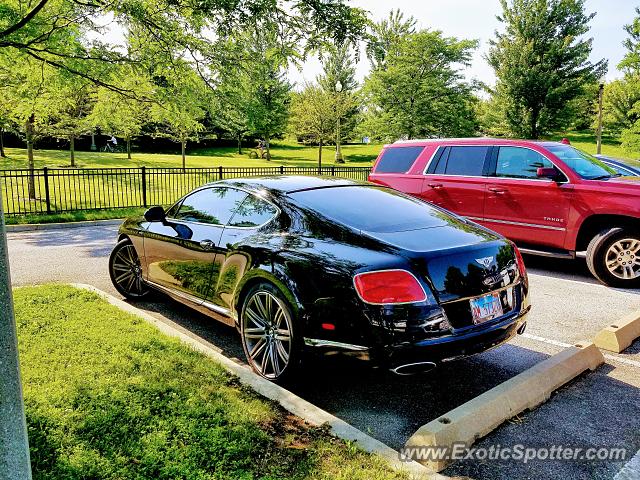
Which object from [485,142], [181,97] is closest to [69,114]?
[181,97]

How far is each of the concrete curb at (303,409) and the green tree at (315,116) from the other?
34339 mm

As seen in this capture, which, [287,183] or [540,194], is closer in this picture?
[287,183]

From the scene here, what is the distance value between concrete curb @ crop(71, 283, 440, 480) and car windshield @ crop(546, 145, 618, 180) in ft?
18.5

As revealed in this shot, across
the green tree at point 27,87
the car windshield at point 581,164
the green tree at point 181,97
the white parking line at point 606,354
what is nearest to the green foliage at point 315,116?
the green tree at point 27,87

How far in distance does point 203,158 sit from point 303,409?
4116 cm

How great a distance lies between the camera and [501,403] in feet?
10.6

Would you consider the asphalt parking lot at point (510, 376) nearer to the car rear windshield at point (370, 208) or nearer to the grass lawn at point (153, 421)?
the grass lawn at point (153, 421)

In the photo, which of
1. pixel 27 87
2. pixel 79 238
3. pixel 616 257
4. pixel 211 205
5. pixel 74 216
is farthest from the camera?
pixel 74 216

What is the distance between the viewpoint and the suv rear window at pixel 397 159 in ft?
29.5

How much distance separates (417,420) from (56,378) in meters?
2.57

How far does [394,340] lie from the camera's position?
3.11 meters

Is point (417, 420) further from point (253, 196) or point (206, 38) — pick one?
point (206, 38)

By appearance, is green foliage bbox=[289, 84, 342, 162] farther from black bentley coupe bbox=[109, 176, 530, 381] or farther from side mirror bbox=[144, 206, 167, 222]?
black bentley coupe bbox=[109, 176, 530, 381]

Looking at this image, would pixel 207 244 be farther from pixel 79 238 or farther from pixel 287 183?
pixel 79 238
